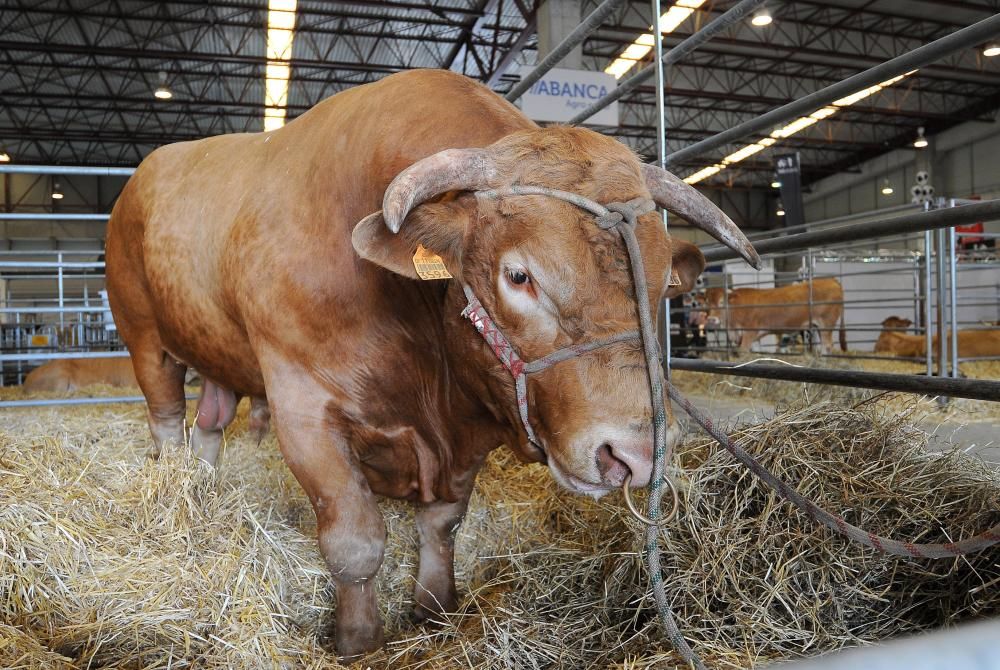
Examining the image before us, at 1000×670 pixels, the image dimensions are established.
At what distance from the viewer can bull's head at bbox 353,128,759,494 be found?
1645mm

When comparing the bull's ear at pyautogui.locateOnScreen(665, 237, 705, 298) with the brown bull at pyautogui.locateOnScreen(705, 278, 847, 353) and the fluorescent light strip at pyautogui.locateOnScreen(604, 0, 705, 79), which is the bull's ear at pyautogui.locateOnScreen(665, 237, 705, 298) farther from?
the fluorescent light strip at pyautogui.locateOnScreen(604, 0, 705, 79)

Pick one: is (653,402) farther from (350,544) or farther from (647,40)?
(647,40)

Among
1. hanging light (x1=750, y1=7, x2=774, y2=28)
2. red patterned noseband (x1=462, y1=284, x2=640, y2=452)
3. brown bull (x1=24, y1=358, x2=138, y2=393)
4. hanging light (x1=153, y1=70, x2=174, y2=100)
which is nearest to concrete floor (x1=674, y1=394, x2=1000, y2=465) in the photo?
red patterned noseband (x1=462, y1=284, x2=640, y2=452)

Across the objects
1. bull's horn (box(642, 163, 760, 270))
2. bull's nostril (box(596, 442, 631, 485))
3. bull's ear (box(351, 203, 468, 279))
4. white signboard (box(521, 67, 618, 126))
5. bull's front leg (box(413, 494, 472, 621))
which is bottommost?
bull's front leg (box(413, 494, 472, 621))

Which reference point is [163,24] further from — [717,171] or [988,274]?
[717,171]

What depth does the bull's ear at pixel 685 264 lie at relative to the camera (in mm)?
2263

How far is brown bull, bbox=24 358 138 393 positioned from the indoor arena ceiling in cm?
959

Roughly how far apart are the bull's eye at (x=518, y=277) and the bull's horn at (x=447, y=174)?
26 centimetres

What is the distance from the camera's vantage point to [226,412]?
3.76m

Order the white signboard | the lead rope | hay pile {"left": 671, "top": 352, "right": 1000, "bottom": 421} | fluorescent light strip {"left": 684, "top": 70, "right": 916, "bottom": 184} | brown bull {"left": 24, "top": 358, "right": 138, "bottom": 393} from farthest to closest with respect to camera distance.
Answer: fluorescent light strip {"left": 684, "top": 70, "right": 916, "bottom": 184}
brown bull {"left": 24, "top": 358, "right": 138, "bottom": 393}
the white signboard
hay pile {"left": 671, "top": 352, "right": 1000, "bottom": 421}
the lead rope

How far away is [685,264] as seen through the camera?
2.39 m

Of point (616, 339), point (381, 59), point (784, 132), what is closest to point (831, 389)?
point (616, 339)

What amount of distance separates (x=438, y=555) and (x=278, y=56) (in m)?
19.7

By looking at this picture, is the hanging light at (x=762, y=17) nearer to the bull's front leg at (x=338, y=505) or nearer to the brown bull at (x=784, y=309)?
the brown bull at (x=784, y=309)
